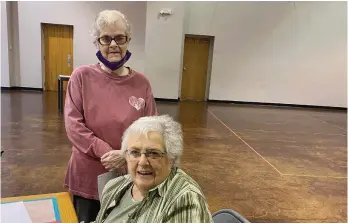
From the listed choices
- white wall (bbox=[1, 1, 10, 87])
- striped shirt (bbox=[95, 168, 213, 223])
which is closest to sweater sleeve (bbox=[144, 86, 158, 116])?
striped shirt (bbox=[95, 168, 213, 223])

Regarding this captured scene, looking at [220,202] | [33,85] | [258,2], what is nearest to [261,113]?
[258,2]

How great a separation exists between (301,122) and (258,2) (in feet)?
14.6

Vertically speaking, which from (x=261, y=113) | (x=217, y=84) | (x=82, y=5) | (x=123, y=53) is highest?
(x=82, y=5)

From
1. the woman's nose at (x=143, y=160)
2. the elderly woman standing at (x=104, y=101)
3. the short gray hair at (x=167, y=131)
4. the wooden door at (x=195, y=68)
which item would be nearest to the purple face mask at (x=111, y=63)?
the elderly woman standing at (x=104, y=101)

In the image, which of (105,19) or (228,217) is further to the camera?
(105,19)

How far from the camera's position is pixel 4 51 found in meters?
9.56

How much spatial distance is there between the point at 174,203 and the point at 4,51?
1041 cm

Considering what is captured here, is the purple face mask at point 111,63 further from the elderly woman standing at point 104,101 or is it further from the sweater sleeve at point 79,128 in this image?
the sweater sleeve at point 79,128

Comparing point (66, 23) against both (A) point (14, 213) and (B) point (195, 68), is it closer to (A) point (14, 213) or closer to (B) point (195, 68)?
(B) point (195, 68)

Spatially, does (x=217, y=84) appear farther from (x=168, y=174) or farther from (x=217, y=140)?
(x=168, y=174)

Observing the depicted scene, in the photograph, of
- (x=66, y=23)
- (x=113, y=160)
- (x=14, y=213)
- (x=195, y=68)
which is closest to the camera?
(x=14, y=213)

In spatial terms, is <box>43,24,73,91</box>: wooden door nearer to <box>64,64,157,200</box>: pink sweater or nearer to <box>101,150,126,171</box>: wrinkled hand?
<box>64,64,157,200</box>: pink sweater

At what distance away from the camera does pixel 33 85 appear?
10211mm

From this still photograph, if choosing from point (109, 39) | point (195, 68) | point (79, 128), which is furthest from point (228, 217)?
point (195, 68)
